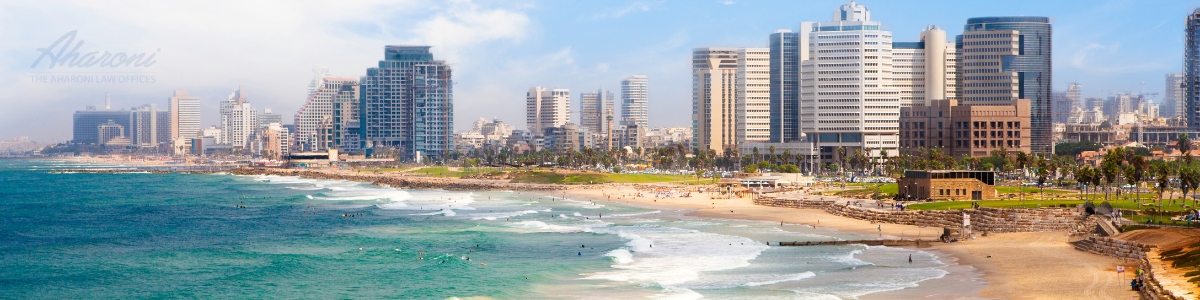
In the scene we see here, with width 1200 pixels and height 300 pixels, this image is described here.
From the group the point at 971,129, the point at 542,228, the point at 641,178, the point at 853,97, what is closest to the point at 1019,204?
the point at 542,228

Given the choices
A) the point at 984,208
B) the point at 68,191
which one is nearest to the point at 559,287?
the point at 984,208

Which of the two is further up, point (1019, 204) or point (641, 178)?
point (1019, 204)

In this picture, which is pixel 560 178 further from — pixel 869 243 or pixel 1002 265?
pixel 1002 265

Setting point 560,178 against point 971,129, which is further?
point 560,178

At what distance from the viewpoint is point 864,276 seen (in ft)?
179

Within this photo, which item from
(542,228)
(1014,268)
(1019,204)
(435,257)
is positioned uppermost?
(1019,204)

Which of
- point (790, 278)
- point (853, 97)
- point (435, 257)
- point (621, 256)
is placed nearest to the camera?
point (790, 278)

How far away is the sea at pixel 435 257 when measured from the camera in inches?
2093

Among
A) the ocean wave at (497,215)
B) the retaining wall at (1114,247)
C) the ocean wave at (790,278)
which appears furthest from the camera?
the ocean wave at (497,215)

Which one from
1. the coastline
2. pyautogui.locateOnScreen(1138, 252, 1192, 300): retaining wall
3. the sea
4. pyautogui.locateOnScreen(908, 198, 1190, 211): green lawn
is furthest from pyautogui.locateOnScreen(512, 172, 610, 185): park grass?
pyautogui.locateOnScreen(1138, 252, 1192, 300): retaining wall

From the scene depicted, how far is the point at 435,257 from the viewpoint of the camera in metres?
67.3

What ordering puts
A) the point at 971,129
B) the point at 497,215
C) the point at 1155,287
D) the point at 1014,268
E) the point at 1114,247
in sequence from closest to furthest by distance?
the point at 1155,287 < the point at 1014,268 < the point at 1114,247 < the point at 497,215 < the point at 971,129

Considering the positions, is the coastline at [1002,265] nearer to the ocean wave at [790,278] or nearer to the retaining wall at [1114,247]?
the retaining wall at [1114,247]

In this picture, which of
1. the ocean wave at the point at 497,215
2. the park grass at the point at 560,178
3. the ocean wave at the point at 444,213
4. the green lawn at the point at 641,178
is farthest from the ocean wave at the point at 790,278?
the park grass at the point at 560,178
